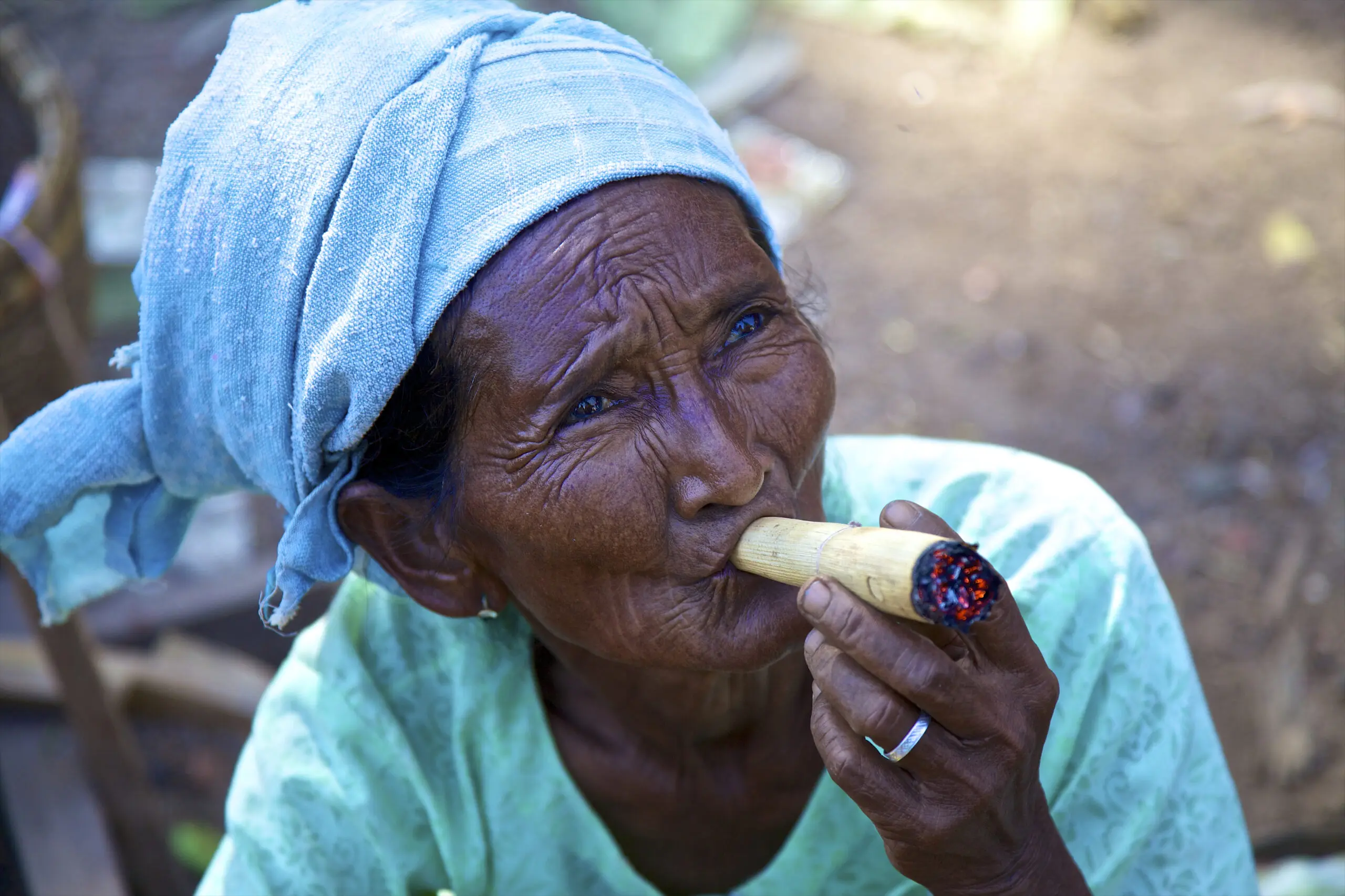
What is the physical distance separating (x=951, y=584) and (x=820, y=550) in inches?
8.1

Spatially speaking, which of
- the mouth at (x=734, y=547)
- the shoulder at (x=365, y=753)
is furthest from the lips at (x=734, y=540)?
the shoulder at (x=365, y=753)

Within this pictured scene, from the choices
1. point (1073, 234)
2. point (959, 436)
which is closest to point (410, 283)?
point (959, 436)

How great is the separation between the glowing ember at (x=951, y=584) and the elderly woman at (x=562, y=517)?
0.22 feet

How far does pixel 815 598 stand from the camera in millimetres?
1357

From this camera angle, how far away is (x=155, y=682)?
145 inches

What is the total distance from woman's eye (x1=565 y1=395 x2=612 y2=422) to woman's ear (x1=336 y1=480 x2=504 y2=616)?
0.32 m

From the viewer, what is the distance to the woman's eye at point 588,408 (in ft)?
5.64

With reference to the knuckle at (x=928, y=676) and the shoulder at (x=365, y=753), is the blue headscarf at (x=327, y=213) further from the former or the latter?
the knuckle at (x=928, y=676)

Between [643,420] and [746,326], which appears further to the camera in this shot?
[746,326]

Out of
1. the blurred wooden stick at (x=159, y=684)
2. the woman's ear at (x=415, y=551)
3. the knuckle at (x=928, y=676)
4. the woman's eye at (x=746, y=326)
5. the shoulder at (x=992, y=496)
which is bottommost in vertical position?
the blurred wooden stick at (x=159, y=684)

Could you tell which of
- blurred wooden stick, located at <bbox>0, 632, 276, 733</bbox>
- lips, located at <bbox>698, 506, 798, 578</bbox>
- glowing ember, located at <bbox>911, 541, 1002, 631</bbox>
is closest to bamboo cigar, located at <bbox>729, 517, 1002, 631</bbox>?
glowing ember, located at <bbox>911, 541, 1002, 631</bbox>

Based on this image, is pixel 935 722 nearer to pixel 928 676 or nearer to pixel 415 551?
pixel 928 676

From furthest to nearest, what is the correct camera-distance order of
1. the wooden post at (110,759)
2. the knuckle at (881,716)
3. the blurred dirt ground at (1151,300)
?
the blurred dirt ground at (1151,300), the wooden post at (110,759), the knuckle at (881,716)

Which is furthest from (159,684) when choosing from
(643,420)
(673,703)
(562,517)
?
(643,420)
